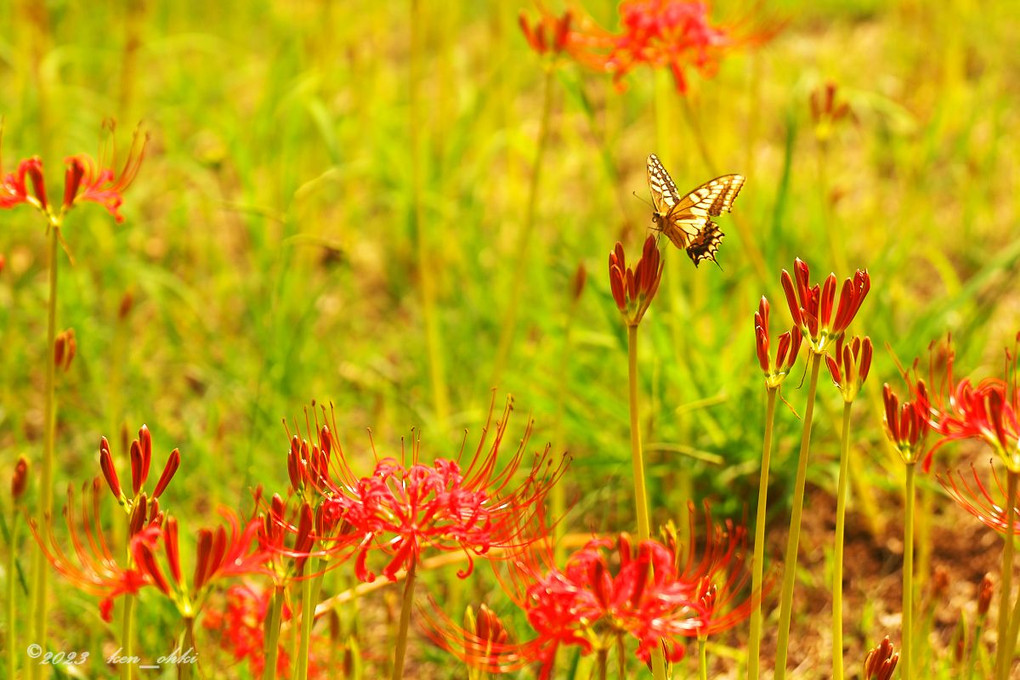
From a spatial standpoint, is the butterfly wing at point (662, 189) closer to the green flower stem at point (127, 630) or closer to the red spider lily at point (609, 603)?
the red spider lily at point (609, 603)

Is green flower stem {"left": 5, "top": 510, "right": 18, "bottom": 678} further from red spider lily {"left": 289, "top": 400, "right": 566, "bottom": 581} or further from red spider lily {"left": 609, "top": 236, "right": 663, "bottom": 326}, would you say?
red spider lily {"left": 609, "top": 236, "right": 663, "bottom": 326}

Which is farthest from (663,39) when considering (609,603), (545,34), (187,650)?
(187,650)

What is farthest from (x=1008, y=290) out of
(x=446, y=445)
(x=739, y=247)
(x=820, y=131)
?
(x=446, y=445)

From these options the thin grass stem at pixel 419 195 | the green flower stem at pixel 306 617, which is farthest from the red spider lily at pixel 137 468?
the thin grass stem at pixel 419 195

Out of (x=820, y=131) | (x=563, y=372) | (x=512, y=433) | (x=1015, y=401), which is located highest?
(x=820, y=131)

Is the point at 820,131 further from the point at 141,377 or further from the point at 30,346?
the point at 30,346

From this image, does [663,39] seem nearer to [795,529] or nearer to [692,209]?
[692,209]

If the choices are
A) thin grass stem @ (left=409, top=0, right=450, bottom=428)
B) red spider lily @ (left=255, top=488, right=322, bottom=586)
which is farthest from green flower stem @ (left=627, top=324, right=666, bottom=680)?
thin grass stem @ (left=409, top=0, right=450, bottom=428)
